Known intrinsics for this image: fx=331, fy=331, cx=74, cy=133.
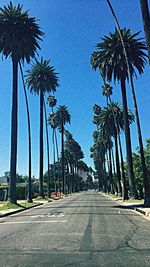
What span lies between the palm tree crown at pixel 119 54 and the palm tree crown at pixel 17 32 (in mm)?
7652

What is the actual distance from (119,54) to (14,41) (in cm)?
1116

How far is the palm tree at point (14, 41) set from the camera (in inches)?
1277

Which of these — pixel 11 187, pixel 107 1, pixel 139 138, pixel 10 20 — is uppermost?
pixel 10 20

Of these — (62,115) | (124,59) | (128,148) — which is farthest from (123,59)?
(62,115)

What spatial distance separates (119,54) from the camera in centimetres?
3562

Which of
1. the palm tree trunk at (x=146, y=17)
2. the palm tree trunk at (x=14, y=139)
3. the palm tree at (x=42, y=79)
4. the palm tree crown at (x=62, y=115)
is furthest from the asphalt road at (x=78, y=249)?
the palm tree crown at (x=62, y=115)

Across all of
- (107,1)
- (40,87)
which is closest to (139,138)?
(107,1)

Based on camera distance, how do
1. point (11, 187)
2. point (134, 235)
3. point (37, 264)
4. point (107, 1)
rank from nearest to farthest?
point (37, 264)
point (134, 235)
point (107, 1)
point (11, 187)

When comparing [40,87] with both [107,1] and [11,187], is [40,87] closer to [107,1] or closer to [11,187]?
[11,187]

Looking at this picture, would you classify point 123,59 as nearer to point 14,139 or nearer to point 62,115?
point 14,139

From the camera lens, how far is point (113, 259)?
754 cm

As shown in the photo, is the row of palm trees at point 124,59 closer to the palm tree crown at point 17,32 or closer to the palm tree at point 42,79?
the palm tree crown at point 17,32

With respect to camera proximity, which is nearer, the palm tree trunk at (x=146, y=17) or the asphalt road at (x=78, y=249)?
the asphalt road at (x=78, y=249)

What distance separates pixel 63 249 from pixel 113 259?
177 cm
